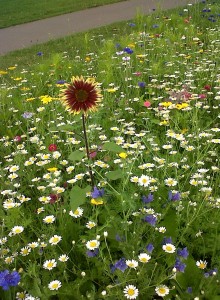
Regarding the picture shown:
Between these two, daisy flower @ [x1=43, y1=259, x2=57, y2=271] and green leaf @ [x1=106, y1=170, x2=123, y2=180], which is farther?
green leaf @ [x1=106, y1=170, x2=123, y2=180]

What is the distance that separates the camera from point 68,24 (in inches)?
365

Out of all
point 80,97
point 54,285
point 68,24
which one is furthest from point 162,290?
point 68,24

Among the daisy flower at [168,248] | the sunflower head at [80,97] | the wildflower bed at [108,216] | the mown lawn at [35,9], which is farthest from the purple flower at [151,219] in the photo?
the mown lawn at [35,9]

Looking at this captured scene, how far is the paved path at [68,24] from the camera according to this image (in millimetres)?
Result: 8613

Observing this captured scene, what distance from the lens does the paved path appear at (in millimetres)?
8613

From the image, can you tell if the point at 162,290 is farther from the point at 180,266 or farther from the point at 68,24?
the point at 68,24

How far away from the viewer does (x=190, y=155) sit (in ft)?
9.70

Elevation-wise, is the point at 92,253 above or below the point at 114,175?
below

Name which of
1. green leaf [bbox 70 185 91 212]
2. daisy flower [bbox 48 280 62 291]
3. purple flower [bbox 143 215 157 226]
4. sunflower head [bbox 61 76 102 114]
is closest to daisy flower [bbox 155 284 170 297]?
purple flower [bbox 143 215 157 226]

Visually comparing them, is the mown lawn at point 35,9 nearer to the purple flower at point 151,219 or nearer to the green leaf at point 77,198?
the green leaf at point 77,198

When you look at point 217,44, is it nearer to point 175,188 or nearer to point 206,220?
point 175,188

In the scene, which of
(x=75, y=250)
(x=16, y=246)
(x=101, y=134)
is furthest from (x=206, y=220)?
(x=101, y=134)

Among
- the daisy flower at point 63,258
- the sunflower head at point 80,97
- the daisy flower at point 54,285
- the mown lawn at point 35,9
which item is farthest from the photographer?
the mown lawn at point 35,9

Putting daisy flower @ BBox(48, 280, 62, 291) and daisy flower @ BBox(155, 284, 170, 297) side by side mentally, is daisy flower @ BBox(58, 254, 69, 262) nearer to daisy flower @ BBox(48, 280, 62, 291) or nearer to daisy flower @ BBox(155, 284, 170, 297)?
daisy flower @ BBox(48, 280, 62, 291)
